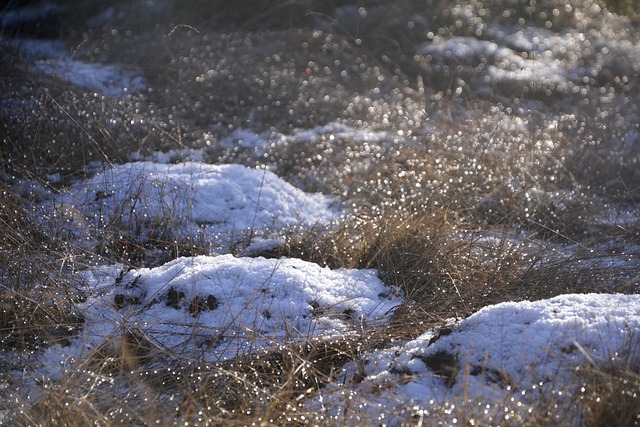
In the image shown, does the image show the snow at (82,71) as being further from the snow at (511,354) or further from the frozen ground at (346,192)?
the snow at (511,354)

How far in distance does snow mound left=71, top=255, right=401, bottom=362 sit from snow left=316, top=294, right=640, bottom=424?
1.11 ft

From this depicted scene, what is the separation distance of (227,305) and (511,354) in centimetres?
105

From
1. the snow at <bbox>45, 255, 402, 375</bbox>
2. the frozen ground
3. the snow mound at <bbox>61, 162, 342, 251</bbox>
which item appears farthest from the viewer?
the snow mound at <bbox>61, 162, 342, 251</bbox>

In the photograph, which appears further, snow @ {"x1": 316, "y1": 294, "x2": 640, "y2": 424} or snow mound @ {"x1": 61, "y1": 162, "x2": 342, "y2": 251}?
snow mound @ {"x1": 61, "y1": 162, "x2": 342, "y2": 251}

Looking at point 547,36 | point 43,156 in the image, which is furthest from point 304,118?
point 547,36

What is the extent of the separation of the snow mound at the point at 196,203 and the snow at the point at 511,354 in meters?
1.56

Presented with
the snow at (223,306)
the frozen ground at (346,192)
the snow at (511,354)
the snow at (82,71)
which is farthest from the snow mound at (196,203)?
the snow at (82,71)

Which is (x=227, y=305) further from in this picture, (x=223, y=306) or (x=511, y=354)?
(x=511, y=354)

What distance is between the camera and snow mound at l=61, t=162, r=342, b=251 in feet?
10.9

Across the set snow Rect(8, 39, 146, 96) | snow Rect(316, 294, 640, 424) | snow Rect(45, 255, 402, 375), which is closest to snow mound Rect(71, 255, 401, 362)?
snow Rect(45, 255, 402, 375)

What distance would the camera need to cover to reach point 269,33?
8055 mm

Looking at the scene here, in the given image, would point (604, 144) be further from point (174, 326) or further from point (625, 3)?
point (625, 3)

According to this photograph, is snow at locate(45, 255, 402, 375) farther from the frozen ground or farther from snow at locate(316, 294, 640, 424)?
snow at locate(316, 294, 640, 424)

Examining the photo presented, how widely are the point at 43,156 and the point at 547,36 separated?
754 cm
